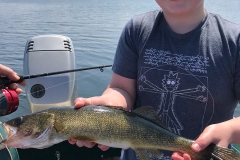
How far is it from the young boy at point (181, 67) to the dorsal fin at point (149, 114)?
116 millimetres

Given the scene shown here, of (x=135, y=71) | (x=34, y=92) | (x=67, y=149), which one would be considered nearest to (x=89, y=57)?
(x=34, y=92)

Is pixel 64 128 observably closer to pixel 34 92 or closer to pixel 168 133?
pixel 168 133

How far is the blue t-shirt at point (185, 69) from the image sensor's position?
2.00 metres

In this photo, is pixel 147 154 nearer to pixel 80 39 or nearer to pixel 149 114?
pixel 149 114

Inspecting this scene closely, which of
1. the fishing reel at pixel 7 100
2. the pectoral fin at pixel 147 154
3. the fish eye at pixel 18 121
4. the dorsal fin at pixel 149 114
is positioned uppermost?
the dorsal fin at pixel 149 114

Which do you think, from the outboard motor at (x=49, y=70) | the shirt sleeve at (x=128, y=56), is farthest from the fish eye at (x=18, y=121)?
the outboard motor at (x=49, y=70)

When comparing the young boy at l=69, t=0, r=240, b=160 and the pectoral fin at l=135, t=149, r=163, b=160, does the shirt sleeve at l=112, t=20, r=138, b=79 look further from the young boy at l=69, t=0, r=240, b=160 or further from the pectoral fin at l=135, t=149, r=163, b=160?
the pectoral fin at l=135, t=149, r=163, b=160

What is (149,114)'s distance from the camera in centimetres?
205

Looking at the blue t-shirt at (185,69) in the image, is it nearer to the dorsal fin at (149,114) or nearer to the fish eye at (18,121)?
the dorsal fin at (149,114)

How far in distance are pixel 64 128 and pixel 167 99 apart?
729 mm

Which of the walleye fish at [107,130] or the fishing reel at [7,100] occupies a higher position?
the walleye fish at [107,130]

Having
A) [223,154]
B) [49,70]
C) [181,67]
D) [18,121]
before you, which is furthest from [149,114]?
[49,70]

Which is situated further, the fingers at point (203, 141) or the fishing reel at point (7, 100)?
the fishing reel at point (7, 100)

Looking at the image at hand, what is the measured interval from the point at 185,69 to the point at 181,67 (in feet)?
0.10
